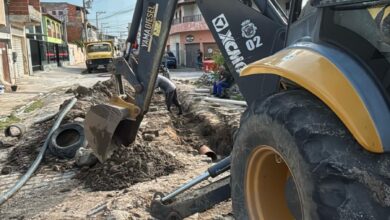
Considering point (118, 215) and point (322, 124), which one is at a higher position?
point (322, 124)

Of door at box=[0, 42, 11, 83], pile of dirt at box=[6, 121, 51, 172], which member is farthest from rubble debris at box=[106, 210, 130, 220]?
door at box=[0, 42, 11, 83]

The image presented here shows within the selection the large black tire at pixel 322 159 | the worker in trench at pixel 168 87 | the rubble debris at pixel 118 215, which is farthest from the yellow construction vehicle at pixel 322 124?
the worker in trench at pixel 168 87

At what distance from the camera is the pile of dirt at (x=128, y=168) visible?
6082 millimetres

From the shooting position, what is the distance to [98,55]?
125 feet

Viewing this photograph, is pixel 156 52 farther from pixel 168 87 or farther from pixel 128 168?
pixel 168 87

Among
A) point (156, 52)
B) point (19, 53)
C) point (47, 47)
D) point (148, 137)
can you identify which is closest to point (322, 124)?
point (156, 52)

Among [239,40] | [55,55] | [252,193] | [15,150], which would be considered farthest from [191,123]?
[55,55]

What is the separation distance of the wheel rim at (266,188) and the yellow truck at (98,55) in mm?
35911

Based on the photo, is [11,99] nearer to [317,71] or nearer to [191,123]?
[191,123]

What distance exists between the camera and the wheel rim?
2.74 metres

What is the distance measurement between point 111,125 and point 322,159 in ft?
12.5

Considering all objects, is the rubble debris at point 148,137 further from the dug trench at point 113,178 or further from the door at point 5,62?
the door at point 5,62

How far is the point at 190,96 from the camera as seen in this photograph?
54.0ft

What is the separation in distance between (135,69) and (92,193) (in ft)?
5.31
